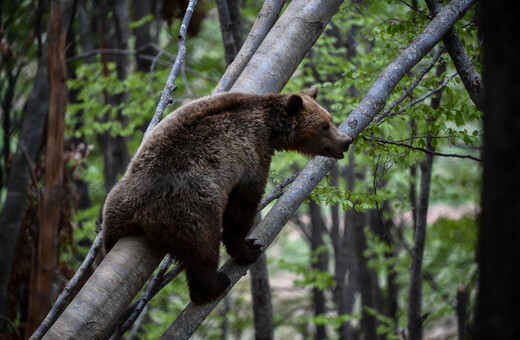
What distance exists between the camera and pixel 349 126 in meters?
4.23

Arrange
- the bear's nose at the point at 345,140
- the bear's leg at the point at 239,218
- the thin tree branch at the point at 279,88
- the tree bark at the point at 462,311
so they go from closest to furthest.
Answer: the thin tree branch at the point at 279,88, the bear's leg at the point at 239,218, the bear's nose at the point at 345,140, the tree bark at the point at 462,311

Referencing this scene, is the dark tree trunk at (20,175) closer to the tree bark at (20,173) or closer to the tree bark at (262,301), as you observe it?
the tree bark at (20,173)

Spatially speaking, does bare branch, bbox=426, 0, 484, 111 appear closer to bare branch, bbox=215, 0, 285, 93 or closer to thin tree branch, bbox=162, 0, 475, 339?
thin tree branch, bbox=162, 0, 475, 339

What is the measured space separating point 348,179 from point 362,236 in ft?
6.56

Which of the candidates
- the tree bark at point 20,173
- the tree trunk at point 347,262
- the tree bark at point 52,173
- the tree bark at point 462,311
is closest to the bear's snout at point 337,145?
the tree bark at point 52,173

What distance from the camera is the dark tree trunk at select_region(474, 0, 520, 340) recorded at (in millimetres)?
1372

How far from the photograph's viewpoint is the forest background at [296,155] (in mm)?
4855

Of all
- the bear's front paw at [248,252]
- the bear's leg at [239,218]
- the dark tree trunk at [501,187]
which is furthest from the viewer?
the bear's leg at [239,218]

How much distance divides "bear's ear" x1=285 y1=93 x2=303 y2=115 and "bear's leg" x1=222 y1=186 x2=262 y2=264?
2.69ft

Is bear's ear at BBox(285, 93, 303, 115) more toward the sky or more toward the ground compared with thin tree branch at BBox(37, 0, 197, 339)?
more toward the sky

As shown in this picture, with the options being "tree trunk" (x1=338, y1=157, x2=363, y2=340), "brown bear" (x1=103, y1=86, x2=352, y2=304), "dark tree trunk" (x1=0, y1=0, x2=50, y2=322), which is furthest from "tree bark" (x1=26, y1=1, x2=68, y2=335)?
"tree trunk" (x1=338, y1=157, x2=363, y2=340)

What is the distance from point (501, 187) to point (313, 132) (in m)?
3.21

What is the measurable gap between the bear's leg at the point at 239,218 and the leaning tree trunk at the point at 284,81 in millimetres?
130

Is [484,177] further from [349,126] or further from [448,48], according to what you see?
[448,48]
